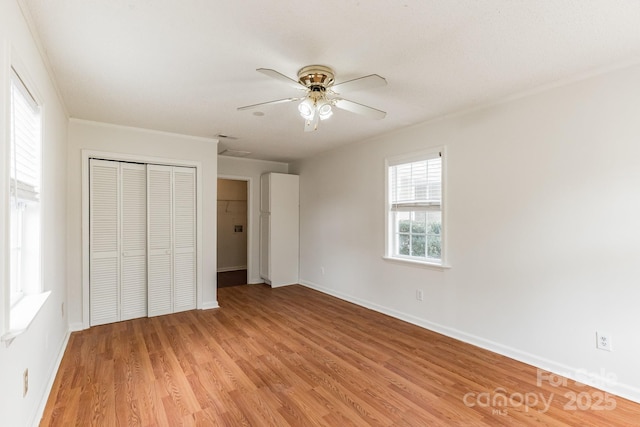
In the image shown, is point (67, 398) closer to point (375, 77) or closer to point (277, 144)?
point (375, 77)

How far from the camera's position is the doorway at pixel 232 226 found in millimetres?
7430

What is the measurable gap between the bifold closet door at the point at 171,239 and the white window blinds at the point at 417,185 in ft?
8.86

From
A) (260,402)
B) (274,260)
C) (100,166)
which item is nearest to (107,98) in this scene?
(100,166)

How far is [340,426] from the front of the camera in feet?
6.54

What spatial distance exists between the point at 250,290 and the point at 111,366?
2.81 meters

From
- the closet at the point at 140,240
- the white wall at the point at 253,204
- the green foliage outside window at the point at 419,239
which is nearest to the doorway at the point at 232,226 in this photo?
the white wall at the point at 253,204

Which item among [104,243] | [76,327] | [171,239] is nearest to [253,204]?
[171,239]

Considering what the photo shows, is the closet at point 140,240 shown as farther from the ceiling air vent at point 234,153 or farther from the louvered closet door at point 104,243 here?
the ceiling air vent at point 234,153

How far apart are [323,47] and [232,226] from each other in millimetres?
6099

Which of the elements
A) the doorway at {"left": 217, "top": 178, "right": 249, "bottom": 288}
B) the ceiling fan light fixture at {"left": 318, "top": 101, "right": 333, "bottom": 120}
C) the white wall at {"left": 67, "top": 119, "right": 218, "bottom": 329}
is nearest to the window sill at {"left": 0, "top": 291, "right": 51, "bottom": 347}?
the white wall at {"left": 67, "top": 119, "right": 218, "bottom": 329}

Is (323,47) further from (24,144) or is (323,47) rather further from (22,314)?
(22,314)

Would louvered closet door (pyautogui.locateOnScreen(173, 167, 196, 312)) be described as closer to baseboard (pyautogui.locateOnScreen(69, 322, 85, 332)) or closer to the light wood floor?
the light wood floor

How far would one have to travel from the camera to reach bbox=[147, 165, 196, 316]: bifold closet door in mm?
4074

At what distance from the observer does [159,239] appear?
4121mm
